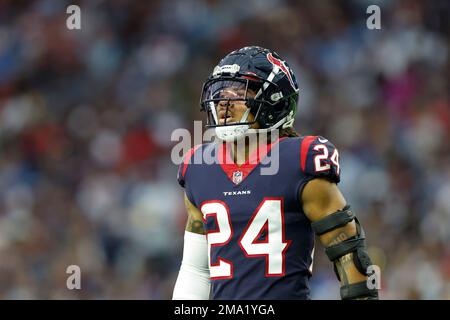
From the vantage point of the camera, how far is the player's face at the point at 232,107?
3992mm

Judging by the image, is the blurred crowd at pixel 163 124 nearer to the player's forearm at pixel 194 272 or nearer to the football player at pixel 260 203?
the player's forearm at pixel 194 272

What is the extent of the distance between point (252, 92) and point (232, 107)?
0.13 metres

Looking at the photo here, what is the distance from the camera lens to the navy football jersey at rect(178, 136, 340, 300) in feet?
12.4

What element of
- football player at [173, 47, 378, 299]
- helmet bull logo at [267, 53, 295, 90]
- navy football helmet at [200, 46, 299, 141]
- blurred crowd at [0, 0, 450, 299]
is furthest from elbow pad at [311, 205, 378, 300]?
blurred crowd at [0, 0, 450, 299]

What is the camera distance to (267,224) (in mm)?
3791

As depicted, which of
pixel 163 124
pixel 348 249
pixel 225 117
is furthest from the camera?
pixel 163 124

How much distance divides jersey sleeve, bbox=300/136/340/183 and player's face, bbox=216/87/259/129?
0.32m

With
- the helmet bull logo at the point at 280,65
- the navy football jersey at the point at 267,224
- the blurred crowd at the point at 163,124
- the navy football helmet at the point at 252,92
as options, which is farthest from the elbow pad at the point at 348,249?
the blurred crowd at the point at 163,124

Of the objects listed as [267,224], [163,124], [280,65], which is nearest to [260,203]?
[267,224]

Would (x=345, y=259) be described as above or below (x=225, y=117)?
below

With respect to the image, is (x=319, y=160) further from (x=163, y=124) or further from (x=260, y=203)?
(x=163, y=124)

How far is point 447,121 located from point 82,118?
4231 mm

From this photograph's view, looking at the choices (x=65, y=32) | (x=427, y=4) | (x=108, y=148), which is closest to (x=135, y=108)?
(x=108, y=148)

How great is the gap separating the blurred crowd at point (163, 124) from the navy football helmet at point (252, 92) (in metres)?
3.69
